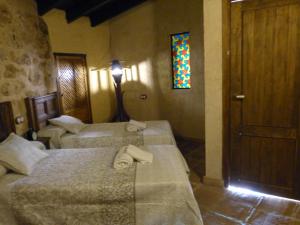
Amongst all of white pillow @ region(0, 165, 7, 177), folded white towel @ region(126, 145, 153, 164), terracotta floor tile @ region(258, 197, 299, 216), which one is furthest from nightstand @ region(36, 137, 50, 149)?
terracotta floor tile @ region(258, 197, 299, 216)

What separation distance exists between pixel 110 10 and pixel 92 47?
2.75 feet

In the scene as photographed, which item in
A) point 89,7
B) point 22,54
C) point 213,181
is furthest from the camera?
point 89,7

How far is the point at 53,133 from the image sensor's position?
→ 3.15 meters

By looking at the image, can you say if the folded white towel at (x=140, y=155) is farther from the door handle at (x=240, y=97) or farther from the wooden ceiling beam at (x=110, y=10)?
the wooden ceiling beam at (x=110, y=10)

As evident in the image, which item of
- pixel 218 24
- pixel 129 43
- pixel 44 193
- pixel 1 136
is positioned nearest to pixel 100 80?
pixel 129 43

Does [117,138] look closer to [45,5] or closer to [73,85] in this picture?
[73,85]

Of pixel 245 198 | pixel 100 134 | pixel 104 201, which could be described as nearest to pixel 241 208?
pixel 245 198

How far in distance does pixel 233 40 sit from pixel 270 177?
5.13 feet

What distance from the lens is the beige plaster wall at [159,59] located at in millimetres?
4402

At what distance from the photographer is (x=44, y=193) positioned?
5.92 ft

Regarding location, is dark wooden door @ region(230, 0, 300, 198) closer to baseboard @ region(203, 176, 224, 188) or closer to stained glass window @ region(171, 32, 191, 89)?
baseboard @ region(203, 176, 224, 188)

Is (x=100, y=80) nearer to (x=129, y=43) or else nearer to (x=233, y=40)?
(x=129, y=43)

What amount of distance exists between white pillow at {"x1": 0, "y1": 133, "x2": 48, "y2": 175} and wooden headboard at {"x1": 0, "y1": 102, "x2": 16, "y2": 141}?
34 centimetres

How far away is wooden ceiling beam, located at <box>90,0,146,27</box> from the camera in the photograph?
473 cm
